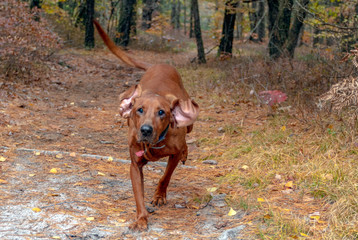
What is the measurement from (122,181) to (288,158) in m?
2.02

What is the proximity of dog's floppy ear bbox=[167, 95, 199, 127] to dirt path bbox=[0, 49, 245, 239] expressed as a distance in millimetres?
923

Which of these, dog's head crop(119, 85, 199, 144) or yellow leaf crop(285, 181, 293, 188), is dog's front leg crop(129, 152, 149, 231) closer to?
dog's head crop(119, 85, 199, 144)

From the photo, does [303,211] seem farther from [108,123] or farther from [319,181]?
[108,123]

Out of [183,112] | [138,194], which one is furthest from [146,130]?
[138,194]

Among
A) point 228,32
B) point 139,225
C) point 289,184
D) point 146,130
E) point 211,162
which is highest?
point 228,32

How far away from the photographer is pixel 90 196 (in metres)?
4.11

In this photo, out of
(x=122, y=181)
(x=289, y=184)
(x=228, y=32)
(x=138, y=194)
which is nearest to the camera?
(x=138, y=194)

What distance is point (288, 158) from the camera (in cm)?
482

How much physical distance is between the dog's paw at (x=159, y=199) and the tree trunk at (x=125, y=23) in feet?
51.4

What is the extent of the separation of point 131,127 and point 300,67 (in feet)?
17.7

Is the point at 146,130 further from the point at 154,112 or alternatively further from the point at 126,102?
the point at 126,102

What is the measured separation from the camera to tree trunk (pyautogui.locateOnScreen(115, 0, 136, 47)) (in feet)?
63.2

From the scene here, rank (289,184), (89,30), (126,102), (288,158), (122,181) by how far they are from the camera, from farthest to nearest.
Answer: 1. (89,30)
2. (288,158)
3. (122,181)
4. (289,184)
5. (126,102)

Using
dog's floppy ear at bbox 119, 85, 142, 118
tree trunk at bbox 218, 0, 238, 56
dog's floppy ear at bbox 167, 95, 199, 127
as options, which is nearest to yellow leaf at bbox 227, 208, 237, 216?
dog's floppy ear at bbox 167, 95, 199, 127
